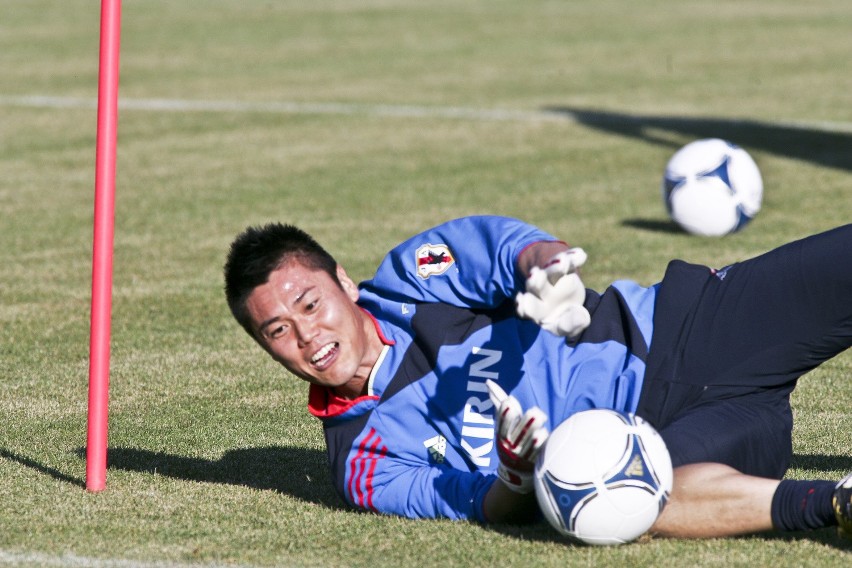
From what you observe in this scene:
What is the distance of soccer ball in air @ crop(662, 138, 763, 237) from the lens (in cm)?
1015

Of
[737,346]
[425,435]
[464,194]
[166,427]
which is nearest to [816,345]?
[737,346]

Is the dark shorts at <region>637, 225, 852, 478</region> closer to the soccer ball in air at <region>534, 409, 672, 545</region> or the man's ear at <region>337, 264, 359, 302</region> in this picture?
the soccer ball in air at <region>534, 409, 672, 545</region>

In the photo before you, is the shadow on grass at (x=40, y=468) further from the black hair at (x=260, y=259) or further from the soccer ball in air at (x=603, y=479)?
the soccer ball in air at (x=603, y=479)

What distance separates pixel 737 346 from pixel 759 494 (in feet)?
2.10

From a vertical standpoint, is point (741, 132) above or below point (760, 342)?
below

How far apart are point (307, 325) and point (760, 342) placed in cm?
157

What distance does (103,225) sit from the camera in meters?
5.10

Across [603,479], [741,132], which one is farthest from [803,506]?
[741,132]

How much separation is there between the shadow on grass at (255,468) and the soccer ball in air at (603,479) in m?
1.07

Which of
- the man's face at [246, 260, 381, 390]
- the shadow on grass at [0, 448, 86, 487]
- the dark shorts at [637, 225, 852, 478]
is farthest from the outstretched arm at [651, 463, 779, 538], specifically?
the shadow on grass at [0, 448, 86, 487]

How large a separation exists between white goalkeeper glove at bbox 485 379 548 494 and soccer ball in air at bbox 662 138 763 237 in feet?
19.7

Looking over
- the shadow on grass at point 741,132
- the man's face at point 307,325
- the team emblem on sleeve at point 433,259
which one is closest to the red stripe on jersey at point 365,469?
the man's face at point 307,325

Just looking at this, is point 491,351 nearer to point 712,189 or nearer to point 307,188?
point 712,189

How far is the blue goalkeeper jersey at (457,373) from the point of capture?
4.80 metres
